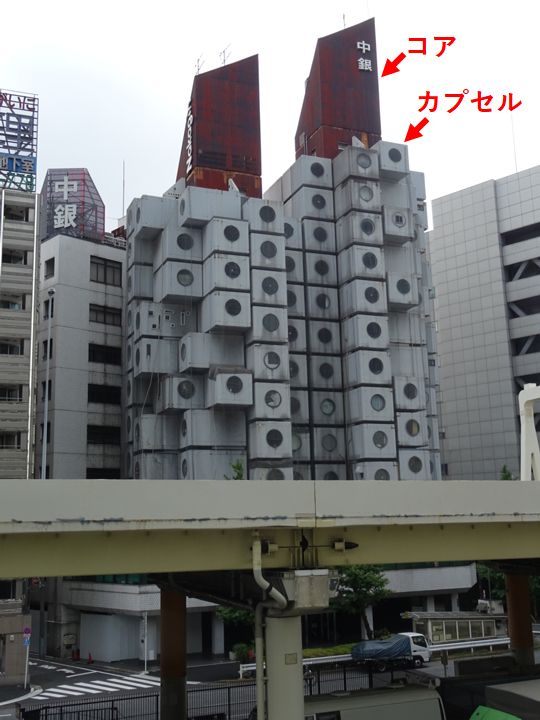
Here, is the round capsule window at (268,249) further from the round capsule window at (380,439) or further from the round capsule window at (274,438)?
the round capsule window at (380,439)

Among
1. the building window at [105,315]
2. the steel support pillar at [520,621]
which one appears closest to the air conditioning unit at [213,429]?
the building window at [105,315]

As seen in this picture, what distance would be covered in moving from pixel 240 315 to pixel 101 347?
683 inches

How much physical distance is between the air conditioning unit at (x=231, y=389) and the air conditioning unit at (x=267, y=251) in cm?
920

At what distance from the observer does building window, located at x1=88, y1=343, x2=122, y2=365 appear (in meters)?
74.2

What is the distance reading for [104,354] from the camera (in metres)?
74.8

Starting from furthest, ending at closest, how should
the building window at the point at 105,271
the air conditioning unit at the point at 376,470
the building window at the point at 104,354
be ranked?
the building window at the point at 105,271
the building window at the point at 104,354
the air conditioning unit at the point at 376,470

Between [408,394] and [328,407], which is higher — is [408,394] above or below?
above

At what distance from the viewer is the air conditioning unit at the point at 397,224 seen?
70625 mm

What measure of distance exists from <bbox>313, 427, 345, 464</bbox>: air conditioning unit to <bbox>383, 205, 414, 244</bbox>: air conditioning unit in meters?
17.4

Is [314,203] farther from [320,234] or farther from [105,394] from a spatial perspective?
[105,394]

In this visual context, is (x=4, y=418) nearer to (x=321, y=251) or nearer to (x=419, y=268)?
(x=321, y=251)

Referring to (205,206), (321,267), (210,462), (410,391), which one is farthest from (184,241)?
(410,391)

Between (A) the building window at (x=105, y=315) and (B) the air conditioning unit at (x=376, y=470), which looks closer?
(B) the air conditioning unit at (x=376, y=470)

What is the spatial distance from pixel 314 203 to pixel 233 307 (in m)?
14.1
